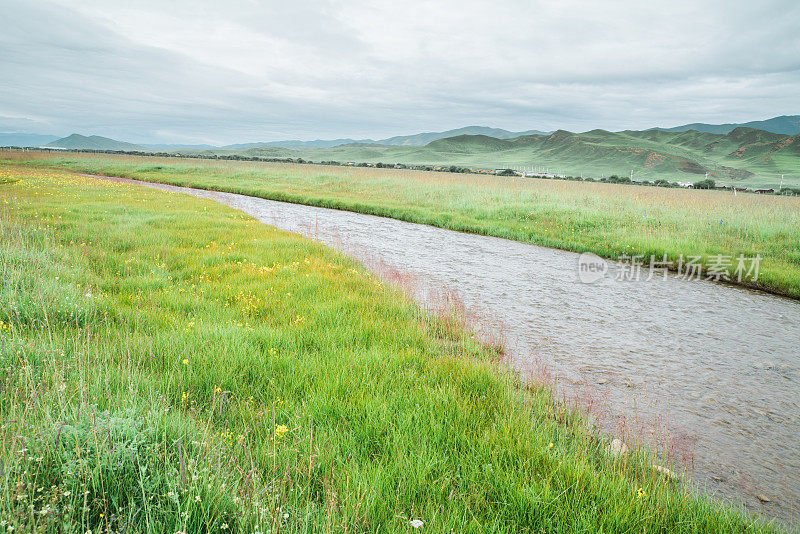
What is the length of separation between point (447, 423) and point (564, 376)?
2793mm

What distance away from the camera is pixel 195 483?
2479 mm

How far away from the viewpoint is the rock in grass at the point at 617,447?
4011 millimetres

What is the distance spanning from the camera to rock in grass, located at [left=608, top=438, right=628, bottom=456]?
401 centimetres

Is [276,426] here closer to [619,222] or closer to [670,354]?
[670,354]

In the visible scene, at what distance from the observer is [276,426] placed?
3.70 metres

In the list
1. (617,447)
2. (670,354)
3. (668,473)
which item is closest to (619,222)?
(670,354)

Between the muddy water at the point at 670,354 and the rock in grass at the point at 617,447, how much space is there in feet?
1.83

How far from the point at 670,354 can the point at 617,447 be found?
12.3 feet

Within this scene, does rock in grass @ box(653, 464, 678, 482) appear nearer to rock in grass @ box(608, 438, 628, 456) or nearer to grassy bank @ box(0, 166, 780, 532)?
grassy bank @ box(0, 166, 780, 532)

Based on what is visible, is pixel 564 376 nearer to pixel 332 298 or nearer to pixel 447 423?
pixel 447 423

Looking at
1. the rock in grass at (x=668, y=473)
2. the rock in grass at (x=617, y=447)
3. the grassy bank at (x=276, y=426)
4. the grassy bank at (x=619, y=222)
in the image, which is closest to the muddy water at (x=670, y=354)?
the rock in grass at (x=668, y=473)

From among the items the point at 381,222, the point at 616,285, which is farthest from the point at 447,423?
the point at 381,222

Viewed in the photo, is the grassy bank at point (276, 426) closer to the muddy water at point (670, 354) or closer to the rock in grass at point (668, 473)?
the rock in grass at point (668, 473)

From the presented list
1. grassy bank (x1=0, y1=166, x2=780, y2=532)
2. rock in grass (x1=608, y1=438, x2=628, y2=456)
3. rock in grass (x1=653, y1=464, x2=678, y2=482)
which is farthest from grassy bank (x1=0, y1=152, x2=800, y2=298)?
grassy bank (x1=0, y1=166, x2=780, y2=532)
